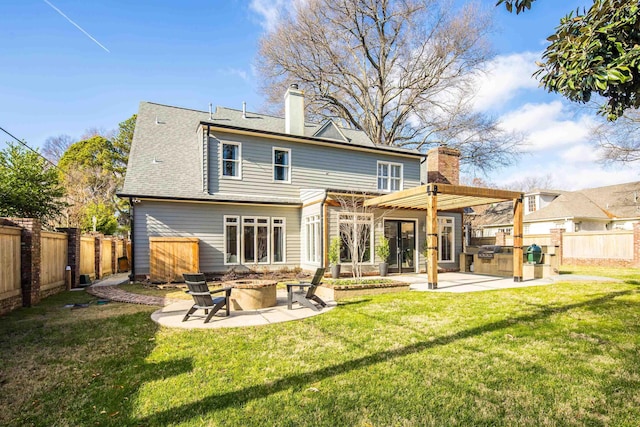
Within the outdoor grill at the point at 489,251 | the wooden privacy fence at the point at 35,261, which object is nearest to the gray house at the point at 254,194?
the outdoor grill at the point at 489,251

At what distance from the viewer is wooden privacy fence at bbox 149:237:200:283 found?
37.2 ft

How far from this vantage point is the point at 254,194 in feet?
44.7

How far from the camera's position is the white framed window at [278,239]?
44.5 feet

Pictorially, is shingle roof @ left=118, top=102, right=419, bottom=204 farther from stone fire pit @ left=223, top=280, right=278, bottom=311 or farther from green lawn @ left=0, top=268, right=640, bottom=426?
green lawn @ left=0, top=268, right=640, bottom=426

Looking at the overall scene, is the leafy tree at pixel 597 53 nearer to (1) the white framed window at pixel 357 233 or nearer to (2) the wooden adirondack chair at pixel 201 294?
(2) the wooden adirondack chair at pixel 201 294

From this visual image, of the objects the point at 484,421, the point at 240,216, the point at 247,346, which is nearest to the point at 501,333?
the point at 484,421

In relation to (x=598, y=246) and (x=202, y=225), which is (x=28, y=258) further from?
(x=598, y=246)

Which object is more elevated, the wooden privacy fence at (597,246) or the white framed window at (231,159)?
the white framed window at (231,159)

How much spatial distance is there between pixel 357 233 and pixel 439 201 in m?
3.44

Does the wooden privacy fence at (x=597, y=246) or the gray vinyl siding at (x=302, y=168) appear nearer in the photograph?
the gray vinyl siding at (x=302, y=168)

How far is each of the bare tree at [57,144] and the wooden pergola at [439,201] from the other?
30.4 metres

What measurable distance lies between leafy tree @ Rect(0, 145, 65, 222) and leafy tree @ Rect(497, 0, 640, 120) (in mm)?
14253

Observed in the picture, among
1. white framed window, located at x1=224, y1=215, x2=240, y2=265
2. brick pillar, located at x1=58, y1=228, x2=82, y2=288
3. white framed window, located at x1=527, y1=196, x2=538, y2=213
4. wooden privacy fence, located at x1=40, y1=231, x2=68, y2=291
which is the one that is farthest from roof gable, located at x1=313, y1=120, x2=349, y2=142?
white framed window, located at x1=527, y1=196, x2=538, y2=213

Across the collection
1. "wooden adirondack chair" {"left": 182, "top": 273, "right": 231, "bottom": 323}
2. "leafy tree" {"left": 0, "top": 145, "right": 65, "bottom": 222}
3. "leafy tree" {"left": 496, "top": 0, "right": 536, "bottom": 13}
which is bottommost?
"wooden adirondack chair" {"left": 182, "top": 273, "right": 231, "bottom": 323}
